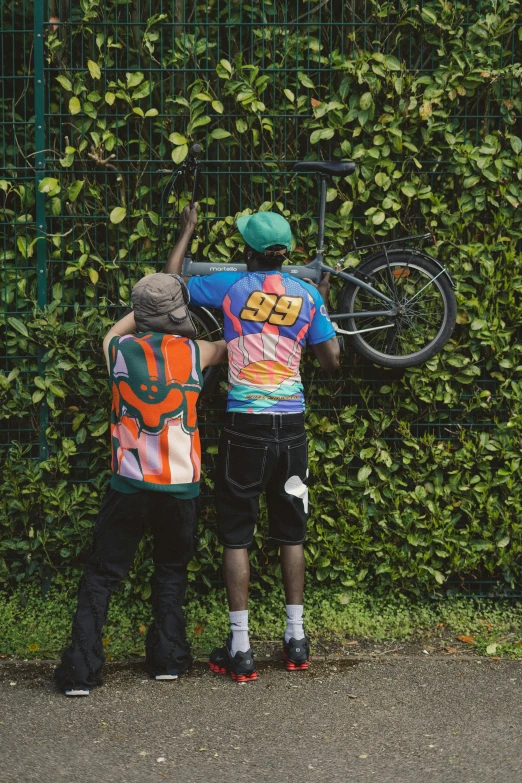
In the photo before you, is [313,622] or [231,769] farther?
[313,622]

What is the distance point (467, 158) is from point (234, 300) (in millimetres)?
1608

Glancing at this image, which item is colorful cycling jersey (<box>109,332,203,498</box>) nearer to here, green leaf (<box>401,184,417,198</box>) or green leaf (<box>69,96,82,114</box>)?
green leaf (<box>69,96,82,114</box>)

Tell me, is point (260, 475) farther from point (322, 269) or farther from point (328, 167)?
point (328, 167)

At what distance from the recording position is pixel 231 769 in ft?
12.7

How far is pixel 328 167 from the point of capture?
4965 mm

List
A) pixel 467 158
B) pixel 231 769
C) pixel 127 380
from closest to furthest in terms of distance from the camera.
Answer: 1. pixel 231 769
2. pixel 127 380
3. pixel 467 158

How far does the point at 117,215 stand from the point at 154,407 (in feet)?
→ 4.17

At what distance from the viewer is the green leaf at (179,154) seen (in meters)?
5.19

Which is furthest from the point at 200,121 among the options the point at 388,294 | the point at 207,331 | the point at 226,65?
the point at 388,294

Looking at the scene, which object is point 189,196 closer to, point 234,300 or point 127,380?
point 234,300

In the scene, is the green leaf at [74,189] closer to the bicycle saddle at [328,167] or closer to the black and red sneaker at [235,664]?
the bicycle saddle at [328,167]

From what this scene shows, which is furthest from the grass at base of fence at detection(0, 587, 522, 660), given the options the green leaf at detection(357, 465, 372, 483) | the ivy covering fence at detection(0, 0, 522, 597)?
the green leaf at detection(357, 465, 372, 483)

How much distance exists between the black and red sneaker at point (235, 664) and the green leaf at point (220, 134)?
8.64ft

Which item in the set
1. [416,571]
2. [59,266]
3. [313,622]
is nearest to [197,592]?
[313,622]
